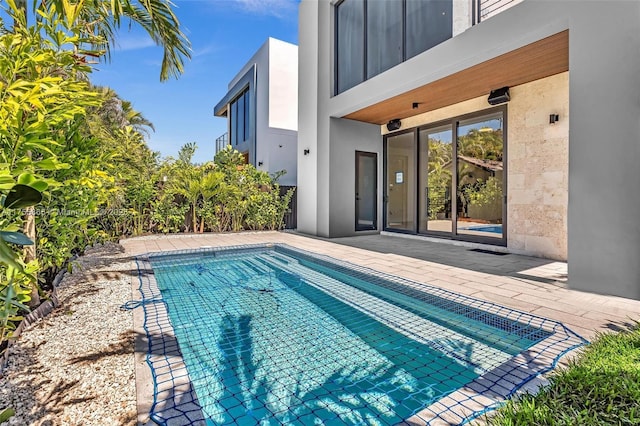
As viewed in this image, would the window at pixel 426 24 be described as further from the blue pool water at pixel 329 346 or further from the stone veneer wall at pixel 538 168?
the blue pool water at pixel 329 346

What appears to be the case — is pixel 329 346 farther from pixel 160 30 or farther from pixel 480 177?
pixel 160 30

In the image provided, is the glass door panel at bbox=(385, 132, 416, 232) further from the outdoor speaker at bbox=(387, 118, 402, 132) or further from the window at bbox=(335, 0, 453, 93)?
the window at bbox=(335, 0, 453, 93)

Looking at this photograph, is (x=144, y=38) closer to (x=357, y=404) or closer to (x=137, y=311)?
(x=137, y=311)

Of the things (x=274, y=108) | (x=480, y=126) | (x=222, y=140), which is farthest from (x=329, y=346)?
(x=222, y=140)

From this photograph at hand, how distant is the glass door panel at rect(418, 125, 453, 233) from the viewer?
848cm

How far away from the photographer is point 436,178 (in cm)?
886

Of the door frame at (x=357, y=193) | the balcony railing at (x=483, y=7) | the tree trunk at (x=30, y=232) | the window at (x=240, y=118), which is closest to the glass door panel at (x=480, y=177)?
the balcony railing at (x=483, y=7)

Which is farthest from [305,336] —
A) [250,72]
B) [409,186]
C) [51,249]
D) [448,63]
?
[250,72]

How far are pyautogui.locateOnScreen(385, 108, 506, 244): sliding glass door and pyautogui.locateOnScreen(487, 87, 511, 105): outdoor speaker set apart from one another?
308 millimetres

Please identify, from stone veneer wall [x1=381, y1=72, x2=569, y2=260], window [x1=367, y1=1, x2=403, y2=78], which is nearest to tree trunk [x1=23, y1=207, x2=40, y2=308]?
window [x1=367, y1=1, x2=403, y2=78]

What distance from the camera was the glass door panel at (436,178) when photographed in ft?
27.8

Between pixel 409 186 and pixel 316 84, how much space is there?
4052 mm

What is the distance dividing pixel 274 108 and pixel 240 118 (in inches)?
183

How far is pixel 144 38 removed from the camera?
730 centimetres
